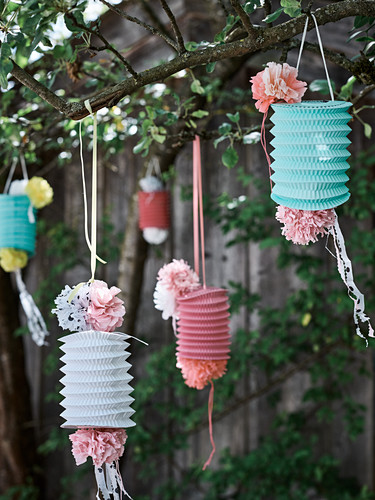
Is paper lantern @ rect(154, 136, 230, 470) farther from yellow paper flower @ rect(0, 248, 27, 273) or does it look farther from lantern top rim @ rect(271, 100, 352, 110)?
yellow paper flower @ rect(0, 248, 27, 273)

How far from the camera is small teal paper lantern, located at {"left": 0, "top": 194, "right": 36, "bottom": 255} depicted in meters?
Result: 1.67

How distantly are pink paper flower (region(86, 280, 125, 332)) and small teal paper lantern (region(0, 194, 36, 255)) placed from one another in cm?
72

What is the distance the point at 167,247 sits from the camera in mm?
2559

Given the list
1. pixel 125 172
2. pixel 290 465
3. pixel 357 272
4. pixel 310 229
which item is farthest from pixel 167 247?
pixel 310 229

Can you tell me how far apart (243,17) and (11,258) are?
1.02 m

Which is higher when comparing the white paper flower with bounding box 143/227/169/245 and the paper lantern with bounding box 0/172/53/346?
the white paper flower with bounding box 143/227/169/245

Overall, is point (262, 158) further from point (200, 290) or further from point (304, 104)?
point (304, 104)

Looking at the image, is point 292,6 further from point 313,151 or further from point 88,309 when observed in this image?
point 88,309

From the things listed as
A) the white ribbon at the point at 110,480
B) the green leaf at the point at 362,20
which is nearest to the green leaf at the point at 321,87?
the green leaf at the point at 362,20

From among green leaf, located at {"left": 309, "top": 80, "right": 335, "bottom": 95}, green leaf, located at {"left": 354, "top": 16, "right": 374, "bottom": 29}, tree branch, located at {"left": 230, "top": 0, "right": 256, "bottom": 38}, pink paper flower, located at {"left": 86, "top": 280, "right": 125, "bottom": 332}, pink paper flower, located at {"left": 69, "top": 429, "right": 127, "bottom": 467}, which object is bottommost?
pink paper flower, located at {"left": 69, "top": 429, "right": 127, "bottom": 467}

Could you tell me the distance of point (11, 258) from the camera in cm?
171

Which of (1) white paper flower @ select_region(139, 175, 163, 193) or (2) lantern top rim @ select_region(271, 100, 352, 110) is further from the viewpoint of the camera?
(1) white paper flower @ select_region(139, 175, 163, 193)

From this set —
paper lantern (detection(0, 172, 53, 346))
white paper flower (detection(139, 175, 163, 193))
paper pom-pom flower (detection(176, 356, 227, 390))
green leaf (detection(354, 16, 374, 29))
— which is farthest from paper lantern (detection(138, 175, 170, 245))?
green leaf (detection(354, 16, 374, 29))

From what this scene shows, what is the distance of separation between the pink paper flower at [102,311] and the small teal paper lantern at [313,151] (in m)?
0.32
